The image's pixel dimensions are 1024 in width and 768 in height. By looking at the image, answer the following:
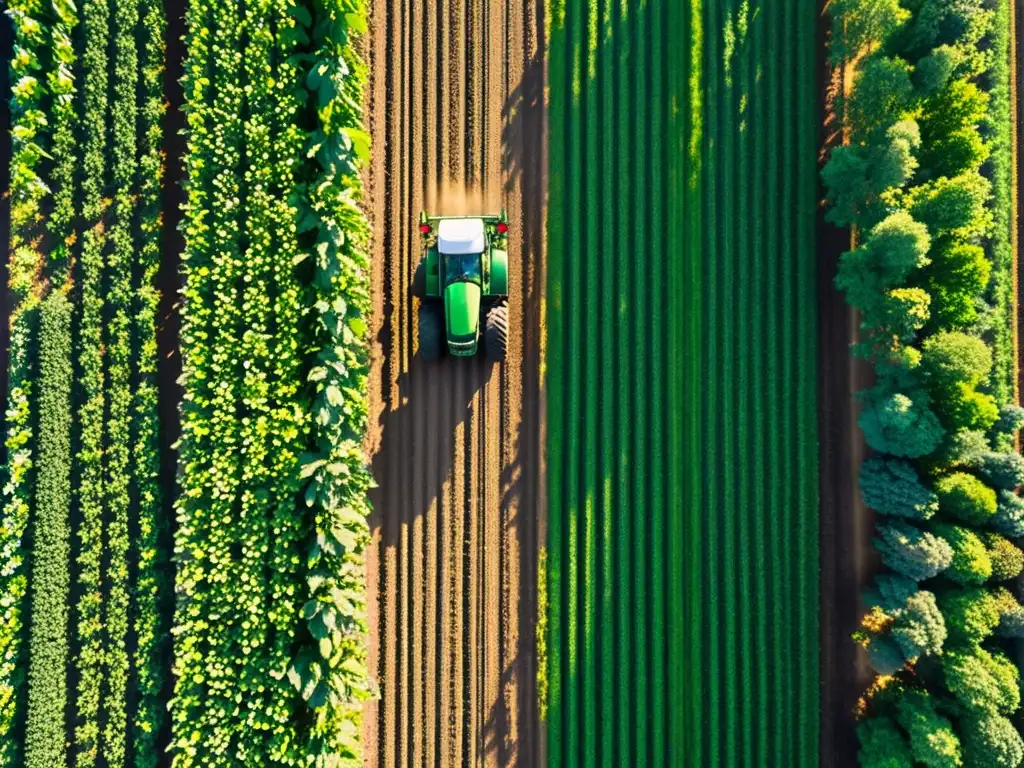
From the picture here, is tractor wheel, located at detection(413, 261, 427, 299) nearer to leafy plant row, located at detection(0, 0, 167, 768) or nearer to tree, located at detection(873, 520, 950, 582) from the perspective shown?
leafy plant row, located at detection(0, 0, 167, 768)

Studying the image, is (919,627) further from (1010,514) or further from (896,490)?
(1010,514)

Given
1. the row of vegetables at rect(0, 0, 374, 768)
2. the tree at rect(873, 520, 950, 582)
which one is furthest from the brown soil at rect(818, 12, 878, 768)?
the row of vegetables at rect(0, 0, 374, 768)

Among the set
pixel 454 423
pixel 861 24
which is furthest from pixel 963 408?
pixel 454 423

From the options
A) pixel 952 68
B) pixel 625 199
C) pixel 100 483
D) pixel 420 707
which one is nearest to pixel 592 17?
pixel 625 199

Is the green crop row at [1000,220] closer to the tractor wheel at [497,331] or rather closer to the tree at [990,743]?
the tree at [990,743]

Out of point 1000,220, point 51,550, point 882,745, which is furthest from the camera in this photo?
point 1000,220

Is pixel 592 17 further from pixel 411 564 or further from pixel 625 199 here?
pixel 411 564

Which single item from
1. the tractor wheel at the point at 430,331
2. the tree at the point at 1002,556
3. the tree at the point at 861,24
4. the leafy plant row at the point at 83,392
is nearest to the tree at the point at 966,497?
the tree at the point at 1002,556
